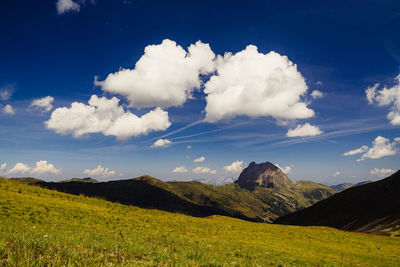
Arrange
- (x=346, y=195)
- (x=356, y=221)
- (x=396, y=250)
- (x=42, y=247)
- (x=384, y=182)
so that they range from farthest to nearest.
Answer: (x=346, y=195)
(x=384, y=182)
(x=356, y=221)
(x=396, y=250)
(x=42, y=247)

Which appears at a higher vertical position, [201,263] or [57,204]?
[201,263]

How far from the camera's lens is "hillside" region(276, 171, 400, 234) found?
93500 mm

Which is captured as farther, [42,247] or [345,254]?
[345,254]

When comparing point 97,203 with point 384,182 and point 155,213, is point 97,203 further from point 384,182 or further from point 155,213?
point 384,182

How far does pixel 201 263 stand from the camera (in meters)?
8.73

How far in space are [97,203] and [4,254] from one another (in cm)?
4171

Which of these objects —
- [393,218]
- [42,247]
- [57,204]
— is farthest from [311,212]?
[42,247]

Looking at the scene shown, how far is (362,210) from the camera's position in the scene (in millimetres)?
118625

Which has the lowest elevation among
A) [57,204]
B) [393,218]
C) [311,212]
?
[311,212]

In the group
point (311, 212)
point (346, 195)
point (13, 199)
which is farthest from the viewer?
point (311, 212)

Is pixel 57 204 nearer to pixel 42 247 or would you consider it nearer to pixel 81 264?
pixel 42 247

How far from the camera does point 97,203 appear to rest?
1699 inches

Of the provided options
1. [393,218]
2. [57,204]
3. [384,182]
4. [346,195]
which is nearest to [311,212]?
[346,195]

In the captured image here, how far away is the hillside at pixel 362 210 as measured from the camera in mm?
93500
